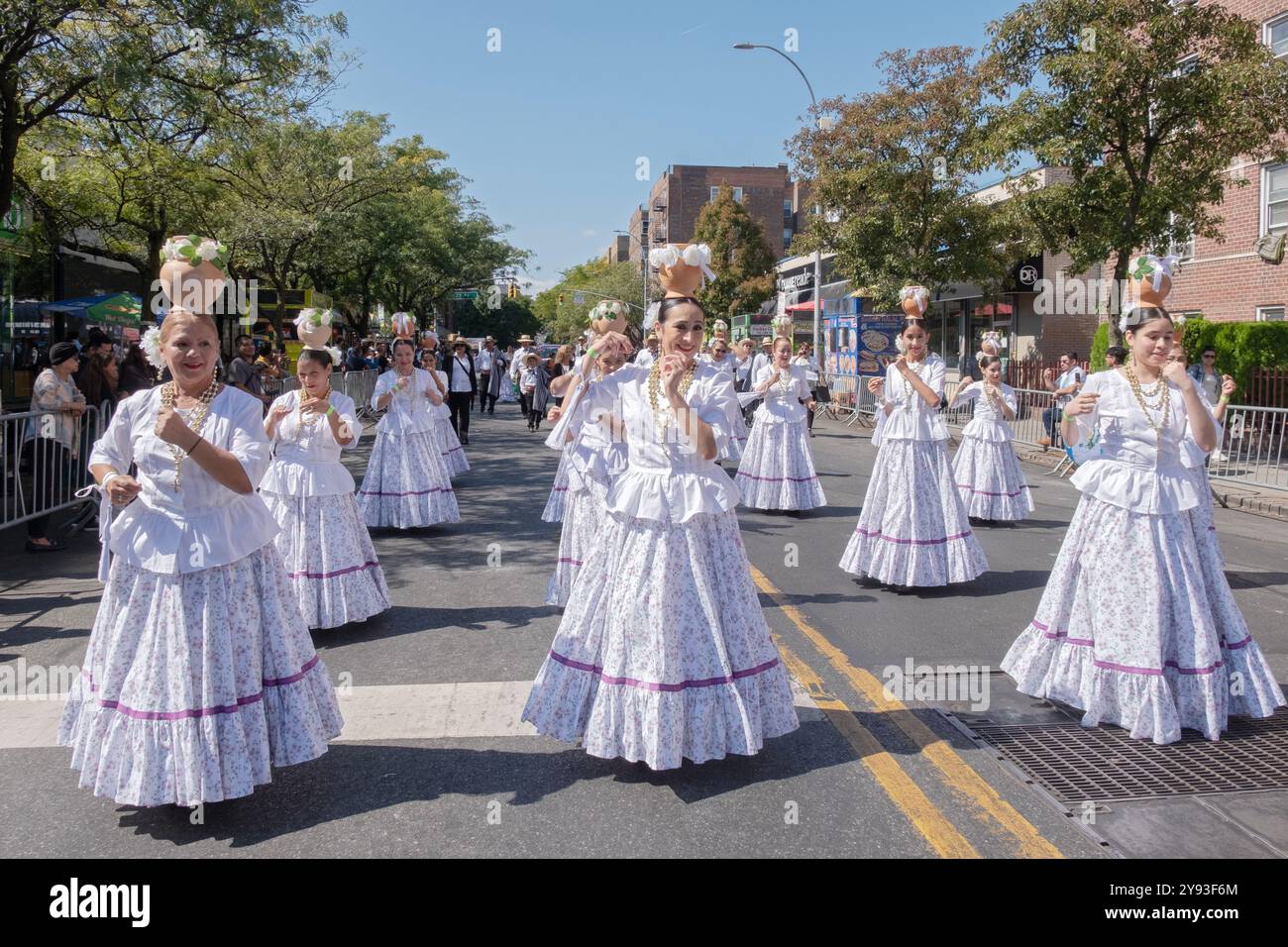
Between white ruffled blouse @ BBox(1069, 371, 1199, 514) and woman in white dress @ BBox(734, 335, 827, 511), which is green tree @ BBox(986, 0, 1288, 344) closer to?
woman in white dress @ BBox(734, 335, 827, 511)

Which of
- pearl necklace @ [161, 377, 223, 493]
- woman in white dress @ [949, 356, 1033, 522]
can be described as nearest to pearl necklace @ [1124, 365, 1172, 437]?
pearl necklace @ [161, 377, 223, 493]

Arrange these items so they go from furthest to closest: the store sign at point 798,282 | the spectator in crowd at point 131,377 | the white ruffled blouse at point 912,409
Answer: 1. the store sign at point 798,282
2. the spectator in crowd at point 131,377
3. the white ruffled blouse at point 912,409

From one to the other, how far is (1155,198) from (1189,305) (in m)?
8.47

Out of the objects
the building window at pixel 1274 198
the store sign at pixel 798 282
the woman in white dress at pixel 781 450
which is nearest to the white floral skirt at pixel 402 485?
the woman in white dress at pixel 781 450

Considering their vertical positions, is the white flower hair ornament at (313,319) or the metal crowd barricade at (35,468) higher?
the white flower hair ornament at (313,319)

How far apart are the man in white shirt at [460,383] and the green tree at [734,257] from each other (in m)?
34.2

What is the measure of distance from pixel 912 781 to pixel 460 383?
14.6 metres

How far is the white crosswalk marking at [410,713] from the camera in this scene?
194 inches

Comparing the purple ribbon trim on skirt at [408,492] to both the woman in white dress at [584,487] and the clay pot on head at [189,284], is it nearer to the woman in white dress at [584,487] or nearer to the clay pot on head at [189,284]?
the woman in white dress at [584,487]

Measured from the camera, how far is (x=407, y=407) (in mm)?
10625

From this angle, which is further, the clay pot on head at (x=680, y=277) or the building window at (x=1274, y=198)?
the building window at (x=1274, y=198)

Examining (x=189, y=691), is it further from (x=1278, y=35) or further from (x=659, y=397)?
(x=1278, y=35)

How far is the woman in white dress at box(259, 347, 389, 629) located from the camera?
22.1 ft

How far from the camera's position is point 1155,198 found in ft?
53.0
